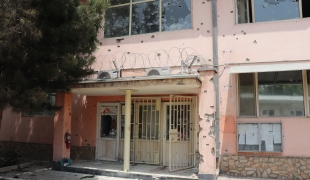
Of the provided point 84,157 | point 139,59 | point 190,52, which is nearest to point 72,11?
point 139,59

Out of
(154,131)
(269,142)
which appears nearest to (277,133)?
(269,142)

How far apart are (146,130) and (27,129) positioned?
5.83m

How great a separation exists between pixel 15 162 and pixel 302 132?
9692mm

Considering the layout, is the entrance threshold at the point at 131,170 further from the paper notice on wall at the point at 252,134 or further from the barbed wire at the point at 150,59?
the barbed wire at the point at 150,59

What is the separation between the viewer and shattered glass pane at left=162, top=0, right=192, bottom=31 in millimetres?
9406

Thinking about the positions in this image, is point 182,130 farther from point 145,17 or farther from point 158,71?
point 145,17

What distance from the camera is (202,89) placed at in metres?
Result: 7.38

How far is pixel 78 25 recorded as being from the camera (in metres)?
7.50

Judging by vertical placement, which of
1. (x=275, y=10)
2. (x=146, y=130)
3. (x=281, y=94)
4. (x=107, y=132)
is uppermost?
(x=275, y=10)

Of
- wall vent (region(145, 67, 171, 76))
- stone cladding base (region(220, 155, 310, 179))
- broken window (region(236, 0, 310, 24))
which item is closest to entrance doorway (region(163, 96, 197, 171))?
wall vent (region(145, 67, 171, 76))

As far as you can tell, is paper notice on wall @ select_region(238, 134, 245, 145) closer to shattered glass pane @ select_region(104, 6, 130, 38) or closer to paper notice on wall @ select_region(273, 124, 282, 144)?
paper notice on wall @ select_region(273, 124, 282, 144)

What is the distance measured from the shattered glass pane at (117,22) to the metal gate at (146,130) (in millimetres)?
2742

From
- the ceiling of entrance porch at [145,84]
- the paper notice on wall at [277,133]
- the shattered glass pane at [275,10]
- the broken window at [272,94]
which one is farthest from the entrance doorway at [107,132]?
the shattered glass pane at [275,10]

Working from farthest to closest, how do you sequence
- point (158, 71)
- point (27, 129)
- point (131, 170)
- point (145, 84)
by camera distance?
1. point (27, 129)
2. point (158, 71)
3. point (131, 170)
4. point (145, 84)
